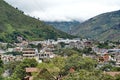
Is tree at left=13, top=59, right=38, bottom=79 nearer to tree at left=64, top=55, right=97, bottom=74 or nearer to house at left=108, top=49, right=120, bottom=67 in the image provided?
tree at left=64, top=55, right=97, bottom=74

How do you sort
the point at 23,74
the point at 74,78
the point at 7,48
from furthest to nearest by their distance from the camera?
the point at 7,48 < the point at 23,74 < the point at 74,78

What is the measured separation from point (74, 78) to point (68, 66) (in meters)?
24.0

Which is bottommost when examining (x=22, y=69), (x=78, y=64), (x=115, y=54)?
(x=115, y=54)

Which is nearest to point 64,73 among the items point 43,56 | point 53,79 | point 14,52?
point 53,79

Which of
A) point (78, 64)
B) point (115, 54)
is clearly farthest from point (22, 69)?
point (115, 54)

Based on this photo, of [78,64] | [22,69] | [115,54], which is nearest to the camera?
[78,64]

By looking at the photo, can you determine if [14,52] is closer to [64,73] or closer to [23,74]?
[23,74]

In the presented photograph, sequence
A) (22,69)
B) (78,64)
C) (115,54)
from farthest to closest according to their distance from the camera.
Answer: (115,54), (22,69), (78,64)

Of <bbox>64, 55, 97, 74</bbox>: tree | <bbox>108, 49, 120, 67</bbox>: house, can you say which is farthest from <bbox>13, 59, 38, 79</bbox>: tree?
<bbox>108, 49, 120, 67</bbox>: house

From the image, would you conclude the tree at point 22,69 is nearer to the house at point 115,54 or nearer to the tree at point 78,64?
the tree at point 78,64

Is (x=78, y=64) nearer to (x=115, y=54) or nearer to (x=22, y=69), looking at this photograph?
(x=22, y=69)

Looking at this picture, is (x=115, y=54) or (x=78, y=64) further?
(x=115, y=54)

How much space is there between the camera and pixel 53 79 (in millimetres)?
55031

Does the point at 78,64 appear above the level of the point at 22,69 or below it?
above
